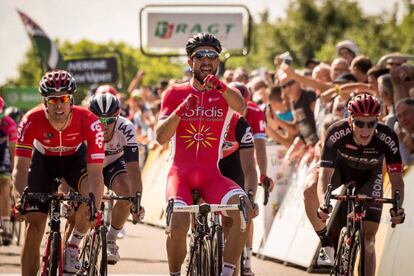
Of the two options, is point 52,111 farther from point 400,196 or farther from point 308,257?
point 308,257

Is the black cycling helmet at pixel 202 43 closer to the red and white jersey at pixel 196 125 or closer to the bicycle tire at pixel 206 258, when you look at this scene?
the red and white jersey at pixel 196 125

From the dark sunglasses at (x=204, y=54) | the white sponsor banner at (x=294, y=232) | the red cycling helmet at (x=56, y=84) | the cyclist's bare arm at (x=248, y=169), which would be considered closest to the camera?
the dark sunglasses at (x=204, y=54)

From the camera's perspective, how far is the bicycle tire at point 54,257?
1168 centimetres

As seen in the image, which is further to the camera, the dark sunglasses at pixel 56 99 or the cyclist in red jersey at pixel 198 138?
the dark sunglasses at pixel 56 99

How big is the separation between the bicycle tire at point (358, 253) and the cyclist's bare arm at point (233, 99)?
5.32 ft

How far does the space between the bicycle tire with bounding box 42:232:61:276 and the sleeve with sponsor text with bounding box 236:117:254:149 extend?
303cm

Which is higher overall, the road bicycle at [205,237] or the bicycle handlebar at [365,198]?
the bicycle handlebar at [365,198]

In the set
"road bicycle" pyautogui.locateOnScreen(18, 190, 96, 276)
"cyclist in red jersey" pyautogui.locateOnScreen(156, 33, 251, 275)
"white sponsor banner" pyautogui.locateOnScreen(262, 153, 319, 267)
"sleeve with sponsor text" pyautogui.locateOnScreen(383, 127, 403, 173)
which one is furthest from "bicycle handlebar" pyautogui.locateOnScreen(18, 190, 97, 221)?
"white sponsor banner" pyautogui.locateOnScreen(262, 153, 319, 267)

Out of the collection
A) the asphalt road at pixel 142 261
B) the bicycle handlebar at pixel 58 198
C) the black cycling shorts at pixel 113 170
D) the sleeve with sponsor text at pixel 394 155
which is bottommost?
the asphalt road at pixel 142 261

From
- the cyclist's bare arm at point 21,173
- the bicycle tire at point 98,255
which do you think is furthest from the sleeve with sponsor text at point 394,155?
the cyclist's bare arm at point 21,173

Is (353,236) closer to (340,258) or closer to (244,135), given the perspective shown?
(340,258)

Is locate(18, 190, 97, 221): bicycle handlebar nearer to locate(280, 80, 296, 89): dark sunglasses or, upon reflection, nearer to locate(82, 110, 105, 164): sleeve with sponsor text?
locate(82, 110, 105, 164): sleeve with sponsor text

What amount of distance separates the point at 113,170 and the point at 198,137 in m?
2.70

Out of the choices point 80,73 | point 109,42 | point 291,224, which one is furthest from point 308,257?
point 109,42
